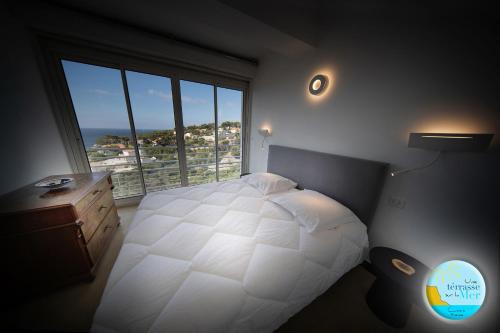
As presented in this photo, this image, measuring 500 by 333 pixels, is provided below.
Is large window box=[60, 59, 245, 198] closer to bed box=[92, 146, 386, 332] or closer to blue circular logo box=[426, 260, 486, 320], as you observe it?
bed box=[92, 146, 386, 332]

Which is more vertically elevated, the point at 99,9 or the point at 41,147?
the point at 99,9

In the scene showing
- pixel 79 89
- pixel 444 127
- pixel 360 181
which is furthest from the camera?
pixel 79 89

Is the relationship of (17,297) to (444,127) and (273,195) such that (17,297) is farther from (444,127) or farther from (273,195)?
(444,127)

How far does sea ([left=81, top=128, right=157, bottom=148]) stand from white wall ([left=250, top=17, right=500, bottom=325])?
2.99m

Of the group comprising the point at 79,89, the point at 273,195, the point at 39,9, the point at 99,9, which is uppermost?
the point at 99,9

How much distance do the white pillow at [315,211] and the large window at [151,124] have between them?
83.6 inches

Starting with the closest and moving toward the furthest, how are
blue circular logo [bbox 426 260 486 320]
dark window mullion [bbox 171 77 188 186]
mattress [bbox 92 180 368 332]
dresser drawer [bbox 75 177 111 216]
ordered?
mattress [bbox 92 180 368 332], blue circular logo [bbox 426 260 486 320], dresser drawer [bbox 75 177 111 216], dark window mullion [bbox 171 77 188 186]

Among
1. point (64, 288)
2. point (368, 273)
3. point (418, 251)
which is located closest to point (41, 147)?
point (64, 288)

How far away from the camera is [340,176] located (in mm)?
1688

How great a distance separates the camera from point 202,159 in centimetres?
327

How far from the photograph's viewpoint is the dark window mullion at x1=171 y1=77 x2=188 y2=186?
2.52m

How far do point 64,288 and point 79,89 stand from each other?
2.50 m

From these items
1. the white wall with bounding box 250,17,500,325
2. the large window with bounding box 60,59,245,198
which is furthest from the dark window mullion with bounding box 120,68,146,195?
the white wall with bounding box 250,17,500,325

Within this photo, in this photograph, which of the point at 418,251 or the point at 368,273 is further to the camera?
the point at 368,273
